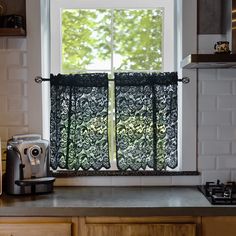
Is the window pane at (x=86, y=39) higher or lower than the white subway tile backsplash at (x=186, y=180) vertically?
higher

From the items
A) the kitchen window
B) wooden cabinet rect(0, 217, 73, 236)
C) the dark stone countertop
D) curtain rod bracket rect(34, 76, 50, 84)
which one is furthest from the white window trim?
wooden cabinet rect(0, 217, 73, 236)

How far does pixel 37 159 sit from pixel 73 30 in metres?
0.84

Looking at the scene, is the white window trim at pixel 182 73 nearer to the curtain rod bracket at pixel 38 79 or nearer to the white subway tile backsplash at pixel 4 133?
the curtain rod bracket at pixel 38 79

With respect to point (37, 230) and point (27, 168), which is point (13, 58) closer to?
point (27, 168)

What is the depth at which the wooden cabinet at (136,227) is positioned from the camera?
1.94 metres

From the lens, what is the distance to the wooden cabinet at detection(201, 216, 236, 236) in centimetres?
195

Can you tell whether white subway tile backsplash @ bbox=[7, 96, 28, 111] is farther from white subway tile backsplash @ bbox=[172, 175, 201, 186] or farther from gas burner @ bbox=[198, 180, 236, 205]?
gas burner @ bbox=[198, 180, 236, 205]

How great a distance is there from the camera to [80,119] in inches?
95.3

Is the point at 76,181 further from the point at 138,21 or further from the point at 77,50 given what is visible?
the point at 138,21

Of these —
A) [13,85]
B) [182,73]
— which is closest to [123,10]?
[182,73]

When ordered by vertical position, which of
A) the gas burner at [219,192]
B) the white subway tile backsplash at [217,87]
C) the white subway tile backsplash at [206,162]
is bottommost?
the gas burner at [219,192]

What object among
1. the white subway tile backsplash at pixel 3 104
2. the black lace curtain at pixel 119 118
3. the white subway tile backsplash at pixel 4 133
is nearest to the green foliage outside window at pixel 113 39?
the black lace curtain at pixel 119 118

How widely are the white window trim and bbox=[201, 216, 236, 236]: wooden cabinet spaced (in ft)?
1.72

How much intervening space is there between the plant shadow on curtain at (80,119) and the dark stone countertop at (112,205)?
0.28 metres
